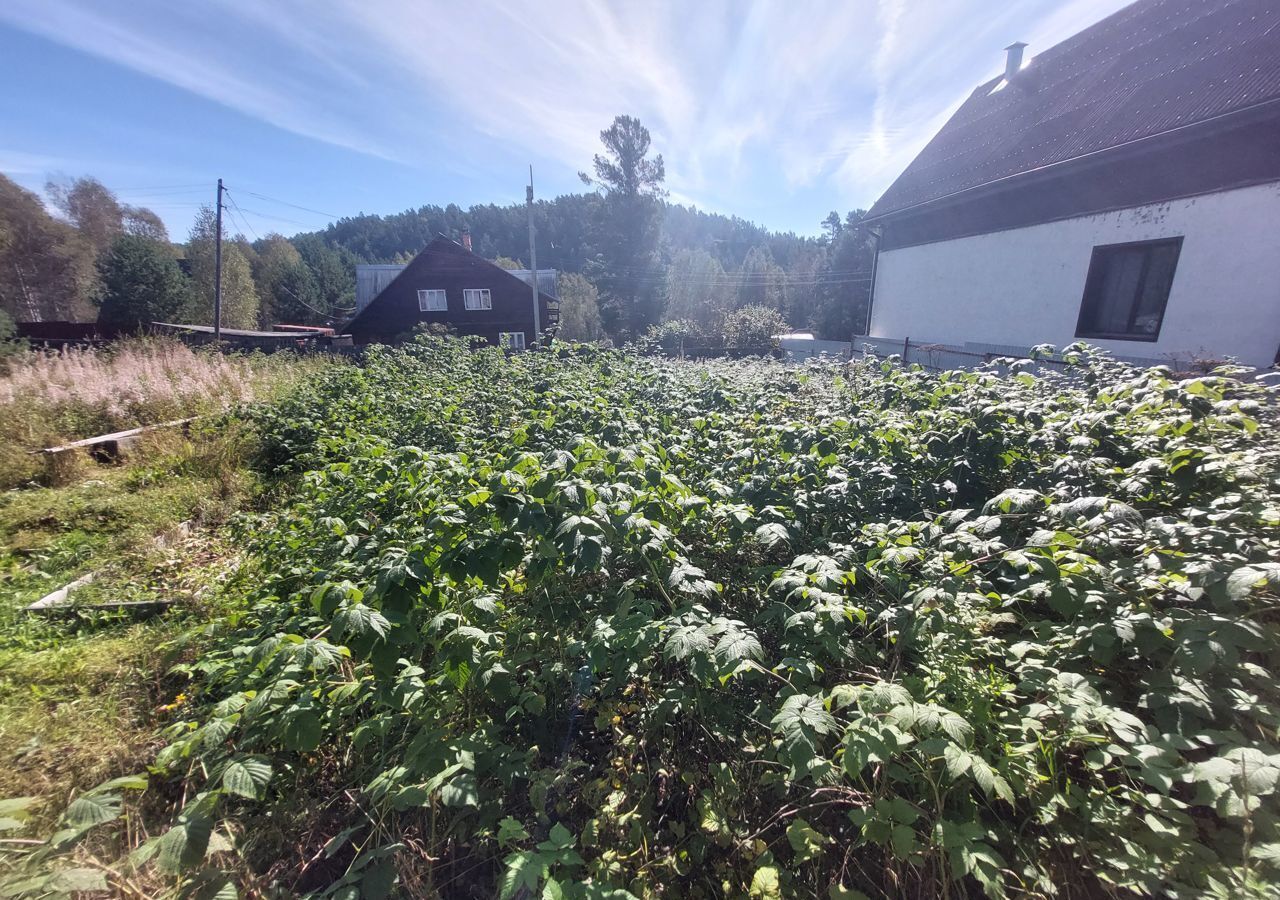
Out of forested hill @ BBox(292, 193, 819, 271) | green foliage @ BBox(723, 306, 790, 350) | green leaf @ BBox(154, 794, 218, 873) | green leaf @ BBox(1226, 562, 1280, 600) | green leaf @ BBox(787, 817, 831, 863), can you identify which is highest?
forested hill @ BBox(292, 193, 819, 271)

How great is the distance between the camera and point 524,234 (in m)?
67.2

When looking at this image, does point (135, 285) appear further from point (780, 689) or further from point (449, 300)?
point (780, 689)

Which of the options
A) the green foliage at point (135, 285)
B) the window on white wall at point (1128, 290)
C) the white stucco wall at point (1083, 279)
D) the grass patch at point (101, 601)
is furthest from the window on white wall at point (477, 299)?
the window on white wall at point (1128, 290)

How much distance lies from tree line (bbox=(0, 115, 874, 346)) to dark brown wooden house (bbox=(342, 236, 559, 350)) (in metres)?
5.22

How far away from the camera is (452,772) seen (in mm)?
1718

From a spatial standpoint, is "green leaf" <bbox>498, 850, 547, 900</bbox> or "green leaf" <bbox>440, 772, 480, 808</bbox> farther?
"green leaf" <bbox>440, 772, 480, 808</bbox>

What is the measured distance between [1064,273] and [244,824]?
1436 cm

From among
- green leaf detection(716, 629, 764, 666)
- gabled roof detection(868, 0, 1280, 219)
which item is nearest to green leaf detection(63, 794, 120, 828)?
green leaf detection(716, 629, 764, 666)

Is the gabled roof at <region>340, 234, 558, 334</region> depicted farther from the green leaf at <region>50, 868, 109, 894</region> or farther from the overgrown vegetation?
the green leaf at <region>50, 868, 109, 894</region>

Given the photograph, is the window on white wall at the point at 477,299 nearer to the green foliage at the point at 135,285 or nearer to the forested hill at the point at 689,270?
the forested hill at the point at 689,270

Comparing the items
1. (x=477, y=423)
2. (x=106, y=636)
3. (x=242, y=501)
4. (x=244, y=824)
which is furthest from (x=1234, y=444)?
(x=242, y=501)

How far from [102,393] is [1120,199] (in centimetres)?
1801

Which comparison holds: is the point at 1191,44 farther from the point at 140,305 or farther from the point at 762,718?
the point at 140,305

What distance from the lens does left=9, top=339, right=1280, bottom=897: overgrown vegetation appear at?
1509mm
